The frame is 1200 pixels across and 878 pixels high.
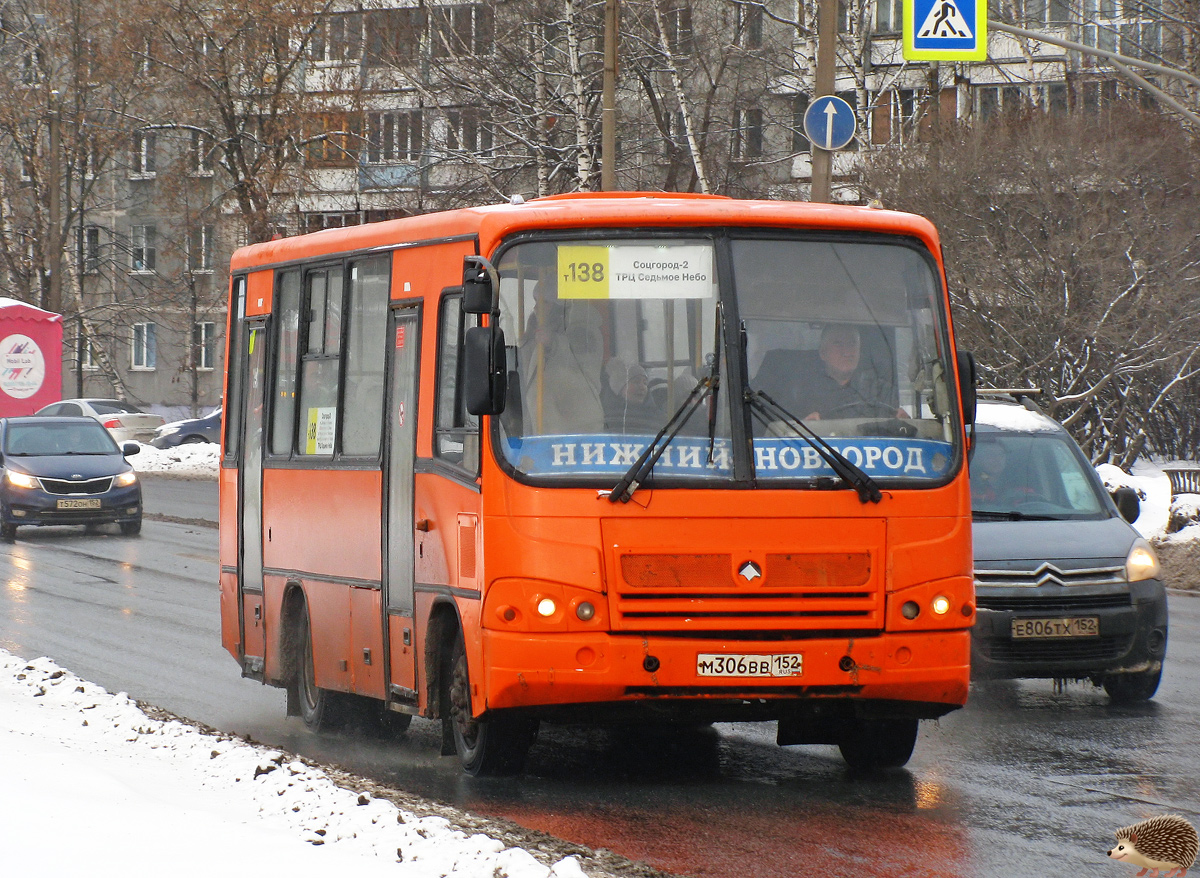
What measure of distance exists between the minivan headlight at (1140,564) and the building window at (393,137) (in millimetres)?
33211

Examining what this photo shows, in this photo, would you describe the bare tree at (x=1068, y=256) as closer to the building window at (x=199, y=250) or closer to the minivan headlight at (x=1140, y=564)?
the minivan headlight at (x=1140, y=564)

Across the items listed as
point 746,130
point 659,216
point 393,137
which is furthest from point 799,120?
point 659,216

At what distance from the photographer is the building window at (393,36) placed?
40844mm

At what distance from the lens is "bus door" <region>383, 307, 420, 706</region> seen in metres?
9.05

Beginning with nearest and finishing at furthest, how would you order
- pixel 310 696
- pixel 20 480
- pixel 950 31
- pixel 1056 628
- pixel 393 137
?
pixel 1056 628, pixel 310 696, pixel 950 31, pixel 20 480, pixel 393 137

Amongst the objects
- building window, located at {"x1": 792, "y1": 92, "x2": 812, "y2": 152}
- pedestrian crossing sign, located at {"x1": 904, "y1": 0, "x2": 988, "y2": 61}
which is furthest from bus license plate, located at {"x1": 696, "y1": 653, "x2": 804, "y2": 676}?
building window, located at {"x1": 792, "y1": 92, "x2": 812, "y2": 152}

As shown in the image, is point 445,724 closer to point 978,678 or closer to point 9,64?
point 978,678

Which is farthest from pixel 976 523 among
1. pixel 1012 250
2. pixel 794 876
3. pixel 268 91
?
pixel 268 91

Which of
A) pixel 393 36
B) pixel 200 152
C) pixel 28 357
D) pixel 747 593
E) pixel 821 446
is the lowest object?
pixel 28 357

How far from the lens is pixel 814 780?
28.0ft

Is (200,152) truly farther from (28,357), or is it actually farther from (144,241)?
(144,241)

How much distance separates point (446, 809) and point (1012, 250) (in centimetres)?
1949

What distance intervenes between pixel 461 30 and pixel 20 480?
17956mm

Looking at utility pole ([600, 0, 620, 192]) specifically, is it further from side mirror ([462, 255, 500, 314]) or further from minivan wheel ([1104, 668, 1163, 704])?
side mirror ([462, 255, 500, 314])
